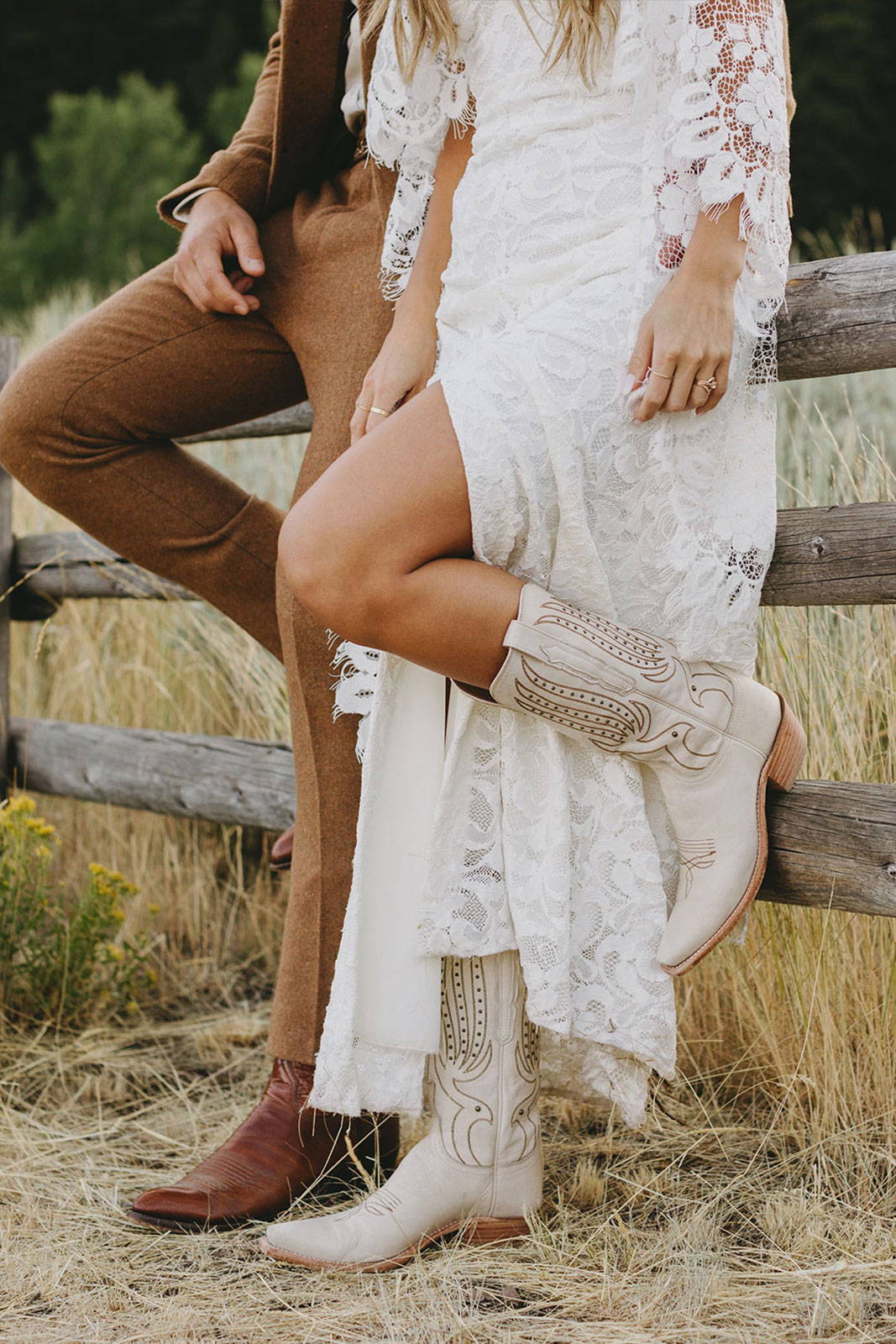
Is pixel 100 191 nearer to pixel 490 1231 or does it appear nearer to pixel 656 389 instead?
pixel 656 389

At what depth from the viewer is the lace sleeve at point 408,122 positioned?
156 cm

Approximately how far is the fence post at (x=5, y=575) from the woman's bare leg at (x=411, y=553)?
6.09 ft

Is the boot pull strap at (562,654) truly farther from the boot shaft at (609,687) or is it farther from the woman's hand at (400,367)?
the woman's hand at (400,367)

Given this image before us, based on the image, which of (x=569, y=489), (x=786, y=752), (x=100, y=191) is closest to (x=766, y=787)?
(x=786, y=752)

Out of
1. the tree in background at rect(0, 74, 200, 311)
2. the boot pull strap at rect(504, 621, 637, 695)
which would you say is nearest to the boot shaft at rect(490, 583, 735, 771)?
the boot pull strap at rect(504, 621, 637, 695)

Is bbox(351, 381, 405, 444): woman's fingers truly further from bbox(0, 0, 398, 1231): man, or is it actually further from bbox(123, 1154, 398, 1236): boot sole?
bbox(123, 1154, 398, 1236): boot sole

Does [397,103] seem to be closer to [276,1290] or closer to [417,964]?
[417,964]

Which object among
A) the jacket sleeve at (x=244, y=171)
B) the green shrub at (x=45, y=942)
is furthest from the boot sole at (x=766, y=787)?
the green shrub at (x=45, y=942)

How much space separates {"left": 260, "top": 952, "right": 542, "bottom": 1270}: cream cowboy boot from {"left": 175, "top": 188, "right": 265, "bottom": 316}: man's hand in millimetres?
974

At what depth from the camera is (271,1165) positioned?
5.47 ft

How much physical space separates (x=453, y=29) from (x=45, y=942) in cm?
178

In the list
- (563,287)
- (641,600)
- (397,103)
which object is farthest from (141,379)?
(641,600)

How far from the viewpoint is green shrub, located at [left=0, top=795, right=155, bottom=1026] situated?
242 cm

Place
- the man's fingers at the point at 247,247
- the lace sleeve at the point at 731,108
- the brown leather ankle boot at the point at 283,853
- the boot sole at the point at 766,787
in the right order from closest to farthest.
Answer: the lace sleeve at the point at 731,108, the boot sole at the point at 766,787, the man's fingers at the point at 247,247, the brown leather ankle boot at the point at 283,853
